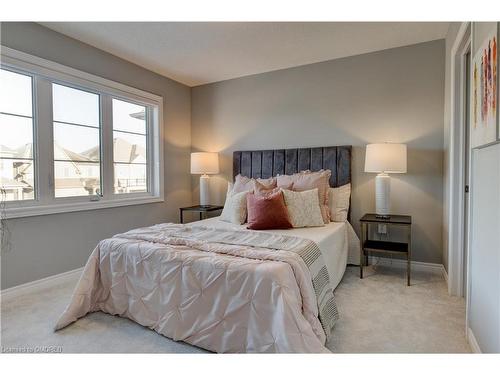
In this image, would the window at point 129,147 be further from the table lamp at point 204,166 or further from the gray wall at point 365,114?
the gray wall at point 365,114

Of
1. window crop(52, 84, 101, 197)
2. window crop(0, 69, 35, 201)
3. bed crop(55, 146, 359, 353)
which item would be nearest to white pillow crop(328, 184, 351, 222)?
bed crop(55, 146, 359, 353)

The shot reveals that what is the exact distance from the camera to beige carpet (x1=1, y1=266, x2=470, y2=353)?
1789mm

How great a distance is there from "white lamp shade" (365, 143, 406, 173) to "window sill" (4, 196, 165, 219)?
294cm

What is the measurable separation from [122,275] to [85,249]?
4.53ft

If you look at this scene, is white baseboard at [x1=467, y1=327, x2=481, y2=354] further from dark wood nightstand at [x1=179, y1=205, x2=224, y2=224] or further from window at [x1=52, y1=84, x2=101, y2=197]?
window at [x1=52, y1=84, x2=101, y2=197]

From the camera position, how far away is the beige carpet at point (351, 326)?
1789 mm

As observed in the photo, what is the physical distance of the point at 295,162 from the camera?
3668mm

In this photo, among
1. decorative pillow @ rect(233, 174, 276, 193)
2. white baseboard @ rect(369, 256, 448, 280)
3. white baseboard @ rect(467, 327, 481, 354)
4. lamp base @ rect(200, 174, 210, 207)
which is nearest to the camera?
white baseboard @ rect(467, 327, 481, 354)

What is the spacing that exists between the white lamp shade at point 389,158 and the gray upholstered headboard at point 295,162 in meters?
0.49

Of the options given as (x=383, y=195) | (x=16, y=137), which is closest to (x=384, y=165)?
(x=383, y=195)

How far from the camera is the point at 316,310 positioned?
168 centimetres

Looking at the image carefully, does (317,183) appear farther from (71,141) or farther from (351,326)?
(71,141)

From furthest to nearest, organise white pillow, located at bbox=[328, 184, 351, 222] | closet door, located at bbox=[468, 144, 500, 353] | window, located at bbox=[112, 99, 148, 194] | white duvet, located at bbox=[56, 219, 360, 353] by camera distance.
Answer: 1. window, located at bbox=[112, 99, 148, 194]
2. white pillow, located at bbox=[328, 184, 351, 222]
3. white duvet, located at bbox=[56, 219, 360, 353]
4. closet door, located at bbox=[468, 144, 500, 353]
